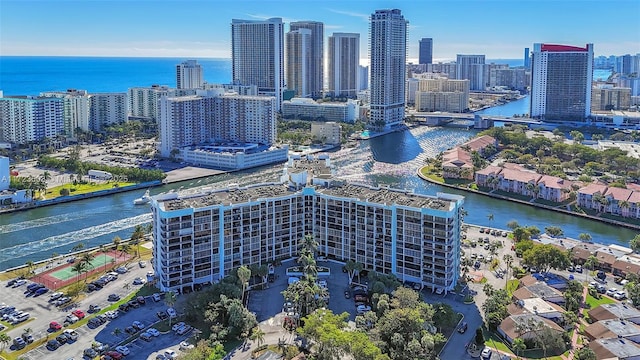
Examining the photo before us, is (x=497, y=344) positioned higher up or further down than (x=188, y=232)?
further down

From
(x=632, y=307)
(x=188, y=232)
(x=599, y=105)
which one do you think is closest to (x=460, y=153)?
(x=632, y=307)

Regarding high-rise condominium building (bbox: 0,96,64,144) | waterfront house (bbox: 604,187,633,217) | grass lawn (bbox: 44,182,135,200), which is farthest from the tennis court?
high-rise condominium building (bbox: 0,96,64,144)

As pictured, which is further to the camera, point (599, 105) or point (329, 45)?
point (329, 45)

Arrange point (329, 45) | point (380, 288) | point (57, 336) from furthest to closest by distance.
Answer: point (329, 45) → point (380, 288) → point (57, 336)

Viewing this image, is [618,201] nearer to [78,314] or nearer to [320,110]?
[78,314]

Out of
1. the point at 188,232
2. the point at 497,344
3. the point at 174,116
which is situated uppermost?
the point at 174,116

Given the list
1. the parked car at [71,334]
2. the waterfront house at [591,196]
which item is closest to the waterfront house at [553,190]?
the waterfront house at [591,196]

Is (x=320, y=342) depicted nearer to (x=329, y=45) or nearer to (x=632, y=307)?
(x=632, y=307)

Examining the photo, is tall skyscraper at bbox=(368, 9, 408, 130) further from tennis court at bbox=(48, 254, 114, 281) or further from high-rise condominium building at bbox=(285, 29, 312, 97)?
tennis court at bbox=(48, 254, 114, 281)
